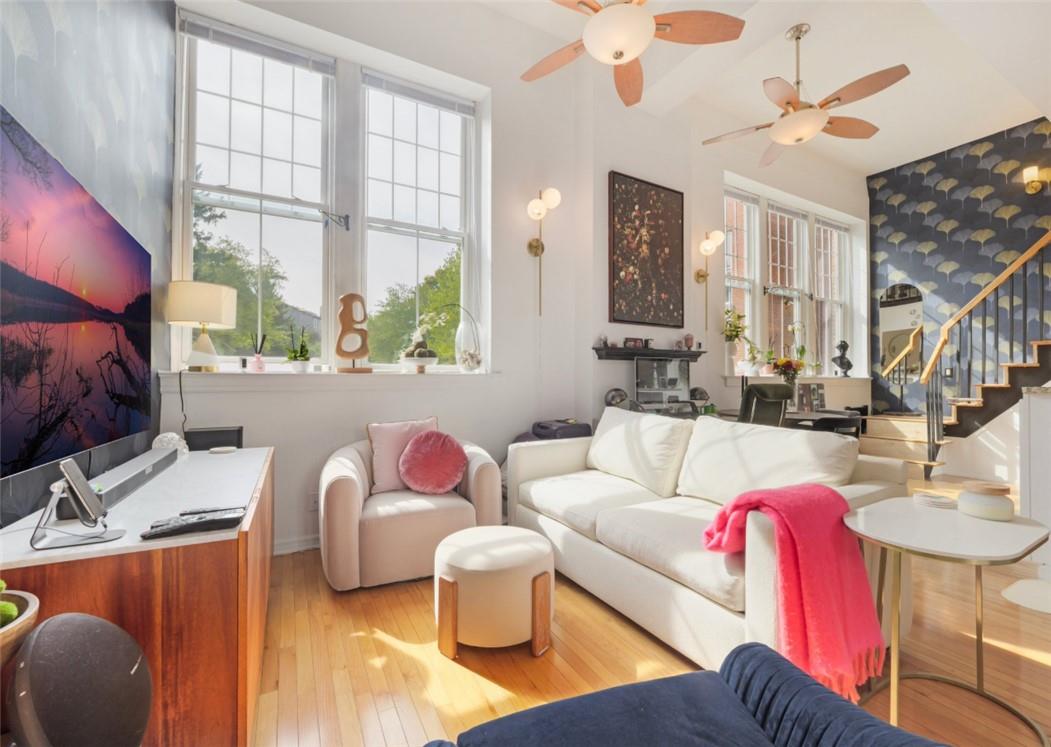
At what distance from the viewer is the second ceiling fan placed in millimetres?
2047

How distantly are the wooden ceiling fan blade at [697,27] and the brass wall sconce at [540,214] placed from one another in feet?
5.04

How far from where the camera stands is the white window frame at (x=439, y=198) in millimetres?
3381

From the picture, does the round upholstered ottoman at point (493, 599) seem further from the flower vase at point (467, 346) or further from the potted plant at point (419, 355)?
the flower vase at point (467, 346)

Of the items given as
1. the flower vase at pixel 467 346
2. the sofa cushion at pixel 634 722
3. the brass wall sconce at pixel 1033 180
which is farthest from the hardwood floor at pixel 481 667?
the brass wall sconce at pixel 1033 180

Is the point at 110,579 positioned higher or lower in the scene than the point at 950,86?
lower

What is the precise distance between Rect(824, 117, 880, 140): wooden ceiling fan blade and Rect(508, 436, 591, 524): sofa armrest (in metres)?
2.80

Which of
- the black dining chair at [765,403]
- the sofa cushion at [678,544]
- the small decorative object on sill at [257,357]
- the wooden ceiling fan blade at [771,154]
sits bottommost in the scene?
the sofa cushion at [678,544]

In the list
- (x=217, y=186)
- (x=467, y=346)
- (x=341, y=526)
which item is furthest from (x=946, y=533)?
(x=217, y=186)

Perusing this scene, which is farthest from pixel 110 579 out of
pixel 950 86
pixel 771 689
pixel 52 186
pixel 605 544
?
pixel 950 86

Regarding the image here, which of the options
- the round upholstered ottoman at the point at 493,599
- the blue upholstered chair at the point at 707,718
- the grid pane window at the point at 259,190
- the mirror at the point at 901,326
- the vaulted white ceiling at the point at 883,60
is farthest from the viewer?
the mirror at the point at 901,326

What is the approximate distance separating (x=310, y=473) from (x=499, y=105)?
3.14 m

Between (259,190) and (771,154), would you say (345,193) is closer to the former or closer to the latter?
(259,190)

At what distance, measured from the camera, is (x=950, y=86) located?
461 cm

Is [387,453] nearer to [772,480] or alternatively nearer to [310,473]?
[310,473]
